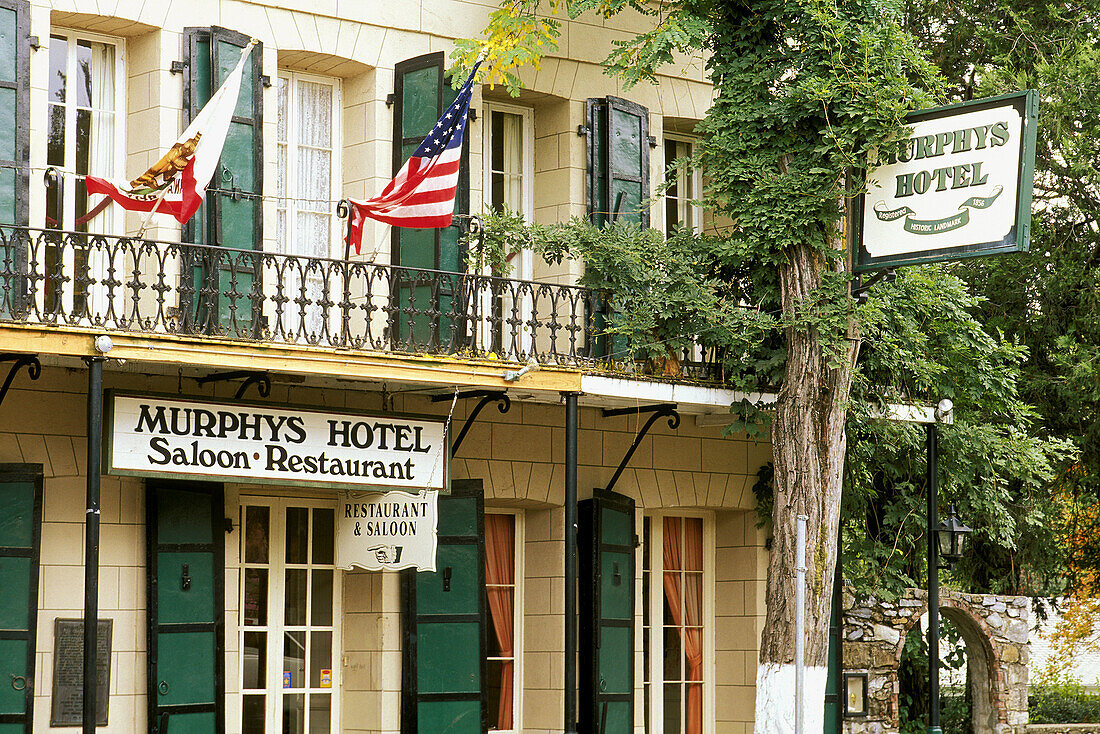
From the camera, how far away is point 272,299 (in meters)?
11.0

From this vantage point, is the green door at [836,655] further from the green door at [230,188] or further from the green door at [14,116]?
the green door at [14,116]

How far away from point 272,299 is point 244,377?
1104mm

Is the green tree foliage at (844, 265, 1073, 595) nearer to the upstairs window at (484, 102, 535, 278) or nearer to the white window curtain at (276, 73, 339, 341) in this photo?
the upstairs window at (484, 102, 535, 278)

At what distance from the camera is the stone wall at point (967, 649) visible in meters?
15.3

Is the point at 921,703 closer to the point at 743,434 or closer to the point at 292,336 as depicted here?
the point at 743,434

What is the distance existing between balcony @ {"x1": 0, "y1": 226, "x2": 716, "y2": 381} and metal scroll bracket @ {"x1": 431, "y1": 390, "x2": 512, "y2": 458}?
0.38m

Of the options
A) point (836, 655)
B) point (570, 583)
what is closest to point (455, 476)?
point (570, 583)

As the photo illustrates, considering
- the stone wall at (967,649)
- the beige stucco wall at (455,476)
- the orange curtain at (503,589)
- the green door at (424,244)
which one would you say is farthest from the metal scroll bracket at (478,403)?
the stone wall at (967,649)

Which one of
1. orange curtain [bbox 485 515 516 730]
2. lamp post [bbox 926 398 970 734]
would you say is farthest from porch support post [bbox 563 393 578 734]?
lamp post [bbox 926 398 970 734]

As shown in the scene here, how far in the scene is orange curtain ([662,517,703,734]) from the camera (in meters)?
14.8

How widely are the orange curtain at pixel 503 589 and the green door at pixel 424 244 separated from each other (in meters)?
2.17

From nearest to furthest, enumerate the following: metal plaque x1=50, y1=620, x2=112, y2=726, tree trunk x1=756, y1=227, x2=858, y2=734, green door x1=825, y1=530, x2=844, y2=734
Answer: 1. metal plaque x1=50, y1=620, x2=112, y2=726
2. tree trunk x1=756, y1=227, x2=858, y2=734
3. green door x1=825, y1=530, x2=844, y2=734

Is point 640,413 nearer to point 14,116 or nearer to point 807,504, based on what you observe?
point 807,504

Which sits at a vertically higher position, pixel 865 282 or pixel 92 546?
pixel 865 282
